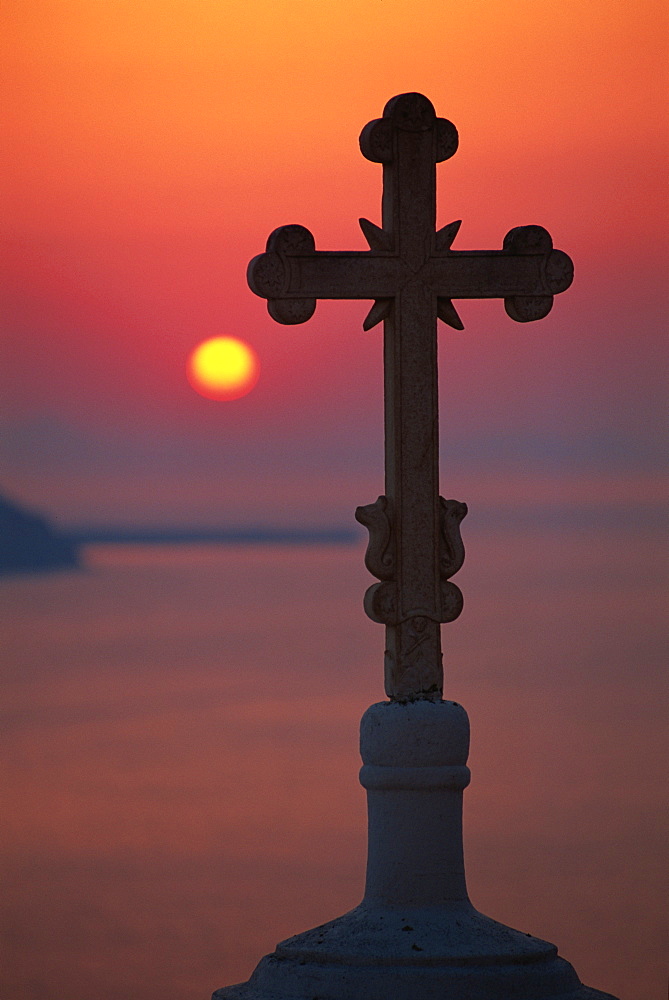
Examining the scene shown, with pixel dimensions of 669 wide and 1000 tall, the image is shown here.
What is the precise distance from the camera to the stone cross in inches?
298

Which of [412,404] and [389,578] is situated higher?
[412,404]

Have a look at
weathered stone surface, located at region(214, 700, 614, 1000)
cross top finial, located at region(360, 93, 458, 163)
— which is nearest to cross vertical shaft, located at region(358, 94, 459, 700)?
cross top finial, located at region(360, 93, 458, 163)

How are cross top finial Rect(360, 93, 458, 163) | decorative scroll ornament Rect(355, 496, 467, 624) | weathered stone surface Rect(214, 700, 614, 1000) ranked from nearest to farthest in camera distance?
1. weathered stone surface Rect(214, 700, 614, 1000)
2. decorative scroll ornament Rect(355, 496, 467, 624)
3. cross top finial Rect(360, 93, 458, 163)

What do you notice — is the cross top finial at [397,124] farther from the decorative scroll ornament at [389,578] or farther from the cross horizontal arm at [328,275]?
the decorative scroll ornament at [389,578]

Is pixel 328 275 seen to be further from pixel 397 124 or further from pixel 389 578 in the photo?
pixel 389 578

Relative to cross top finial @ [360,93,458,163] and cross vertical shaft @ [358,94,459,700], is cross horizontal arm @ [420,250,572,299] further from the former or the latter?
cross top finial @ [360,93,458,163]

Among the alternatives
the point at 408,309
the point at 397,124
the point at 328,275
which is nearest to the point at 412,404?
the point at 408,309

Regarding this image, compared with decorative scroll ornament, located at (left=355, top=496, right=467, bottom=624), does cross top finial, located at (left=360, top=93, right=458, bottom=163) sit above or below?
above

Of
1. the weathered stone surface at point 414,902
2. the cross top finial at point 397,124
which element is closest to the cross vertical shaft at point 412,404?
the cross top finial at point 397,124

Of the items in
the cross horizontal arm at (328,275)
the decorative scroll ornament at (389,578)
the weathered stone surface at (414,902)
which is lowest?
the weathered stone surface at (414,902)

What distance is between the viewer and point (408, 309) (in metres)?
7.74

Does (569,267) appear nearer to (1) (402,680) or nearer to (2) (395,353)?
(2) (395,353)

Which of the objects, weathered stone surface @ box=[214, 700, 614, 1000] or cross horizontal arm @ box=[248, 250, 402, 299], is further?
cross horizontal arm @ box=[248, 250, 402, 299]

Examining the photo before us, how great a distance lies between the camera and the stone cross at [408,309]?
7.57 m
